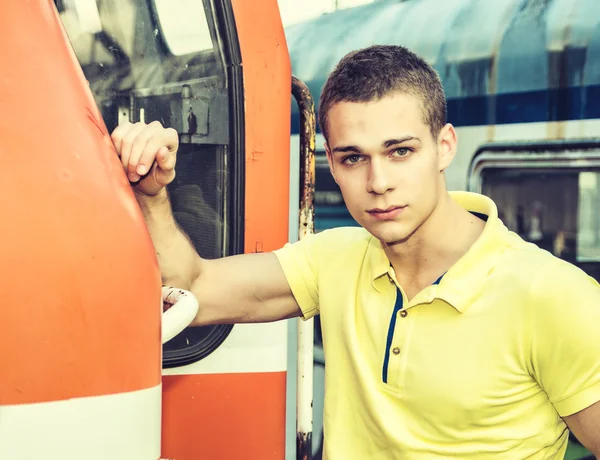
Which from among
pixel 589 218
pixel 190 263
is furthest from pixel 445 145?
pixel 589 218

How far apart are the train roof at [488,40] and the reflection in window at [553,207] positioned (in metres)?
0.25

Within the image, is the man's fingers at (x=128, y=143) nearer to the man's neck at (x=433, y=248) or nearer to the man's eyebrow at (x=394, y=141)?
the man's eyebrow at (x=394, y=141)

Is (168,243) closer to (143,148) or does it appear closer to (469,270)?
(143,148)

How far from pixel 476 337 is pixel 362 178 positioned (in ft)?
1.16

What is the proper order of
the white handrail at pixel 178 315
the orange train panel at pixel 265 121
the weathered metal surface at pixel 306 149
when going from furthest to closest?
the weathered metal surface at pixel 306 149, the orange train panel at pixel 265 121, the white handrail at pixel 178 315

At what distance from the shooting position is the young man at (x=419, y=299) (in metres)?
1.36

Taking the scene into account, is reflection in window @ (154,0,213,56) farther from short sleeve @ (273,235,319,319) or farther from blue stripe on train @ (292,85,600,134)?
blue stripe on train @ (292,85,600,134)

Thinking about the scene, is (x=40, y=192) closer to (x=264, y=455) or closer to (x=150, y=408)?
(x=150, y=408)

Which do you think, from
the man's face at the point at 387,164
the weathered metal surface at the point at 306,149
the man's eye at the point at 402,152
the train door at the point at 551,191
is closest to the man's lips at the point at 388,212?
the man's face at the point at 387,164

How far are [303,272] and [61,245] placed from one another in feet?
3.09

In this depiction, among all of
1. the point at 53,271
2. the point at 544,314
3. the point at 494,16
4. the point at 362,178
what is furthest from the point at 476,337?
the point at 494,16

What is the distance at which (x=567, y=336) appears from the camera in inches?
52.0

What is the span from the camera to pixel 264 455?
2154 mm

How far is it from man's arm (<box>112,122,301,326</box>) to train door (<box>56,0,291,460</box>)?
1.09 feet
